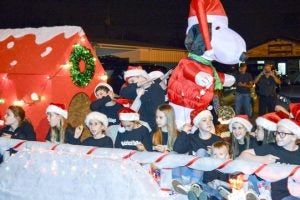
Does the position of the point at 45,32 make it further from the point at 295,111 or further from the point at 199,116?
the point at 295,111

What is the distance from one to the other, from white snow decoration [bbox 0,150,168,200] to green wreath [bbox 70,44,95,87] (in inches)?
123

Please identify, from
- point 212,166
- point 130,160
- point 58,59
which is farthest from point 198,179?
point 58,59

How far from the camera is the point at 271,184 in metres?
3.91

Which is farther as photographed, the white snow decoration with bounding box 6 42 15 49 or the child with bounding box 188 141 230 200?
the white snow decoration with bounding box 6 42 15 49

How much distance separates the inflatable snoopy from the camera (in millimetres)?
6004

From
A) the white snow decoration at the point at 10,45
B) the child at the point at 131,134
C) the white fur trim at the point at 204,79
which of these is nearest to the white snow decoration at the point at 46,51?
the white snow decoration at the point at 10,45

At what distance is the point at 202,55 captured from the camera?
20.6 ft

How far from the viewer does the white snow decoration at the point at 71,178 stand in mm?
4148

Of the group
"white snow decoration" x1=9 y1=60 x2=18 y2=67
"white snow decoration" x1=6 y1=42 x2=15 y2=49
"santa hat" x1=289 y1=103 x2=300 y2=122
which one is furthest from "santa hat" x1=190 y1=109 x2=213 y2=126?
"white snow decoration" x1=6 y1=42 x2=15 y2=49

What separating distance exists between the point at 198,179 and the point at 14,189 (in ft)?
6.37

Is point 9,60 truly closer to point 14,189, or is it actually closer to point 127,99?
point 127,99

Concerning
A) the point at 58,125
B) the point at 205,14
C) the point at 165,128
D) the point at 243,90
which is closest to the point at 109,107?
the point at 58,125

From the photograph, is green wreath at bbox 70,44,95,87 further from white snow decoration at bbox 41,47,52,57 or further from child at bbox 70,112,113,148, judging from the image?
child at bbox 70,112,113,148

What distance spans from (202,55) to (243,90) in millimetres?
6491
